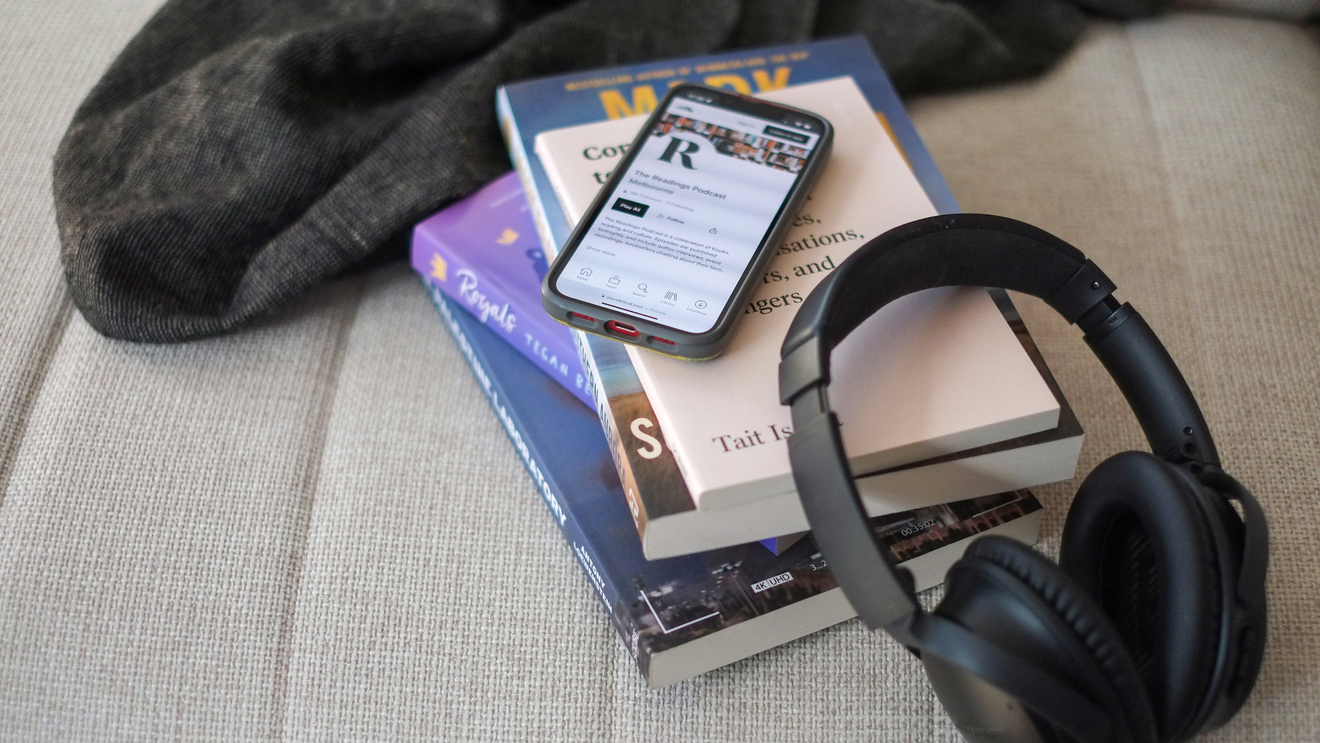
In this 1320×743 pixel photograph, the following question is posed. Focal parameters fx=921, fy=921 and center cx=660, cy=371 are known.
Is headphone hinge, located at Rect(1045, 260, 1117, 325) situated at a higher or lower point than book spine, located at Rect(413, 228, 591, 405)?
higher

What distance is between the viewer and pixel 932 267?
1.46 feet

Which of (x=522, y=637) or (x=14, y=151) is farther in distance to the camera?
(x=14, y=151)

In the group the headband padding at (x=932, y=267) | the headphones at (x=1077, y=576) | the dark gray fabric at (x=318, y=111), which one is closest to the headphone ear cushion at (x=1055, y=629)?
the headphones at (x=1077, y=576)

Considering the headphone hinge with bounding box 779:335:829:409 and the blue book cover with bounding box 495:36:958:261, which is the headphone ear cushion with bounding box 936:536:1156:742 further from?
the blue book cover with bounding box 495:36:958:261

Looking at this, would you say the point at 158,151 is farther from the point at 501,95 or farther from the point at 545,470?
the point at 545,470

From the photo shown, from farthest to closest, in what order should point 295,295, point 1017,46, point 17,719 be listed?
point 1017,46
point 295,295
point 17,719

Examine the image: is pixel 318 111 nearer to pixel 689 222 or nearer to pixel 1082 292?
pixel 689 222

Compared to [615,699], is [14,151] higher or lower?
higher

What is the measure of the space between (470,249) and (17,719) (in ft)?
1.10

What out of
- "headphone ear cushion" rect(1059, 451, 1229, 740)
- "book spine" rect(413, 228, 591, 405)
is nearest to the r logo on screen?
"book spine" rect(413, 228, 591, 405)

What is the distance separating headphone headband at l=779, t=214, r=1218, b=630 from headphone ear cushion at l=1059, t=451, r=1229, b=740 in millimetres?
52

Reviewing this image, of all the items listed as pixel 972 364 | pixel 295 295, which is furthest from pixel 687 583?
pixel 295 295

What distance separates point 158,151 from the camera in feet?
2.01

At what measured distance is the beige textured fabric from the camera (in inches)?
17.6
